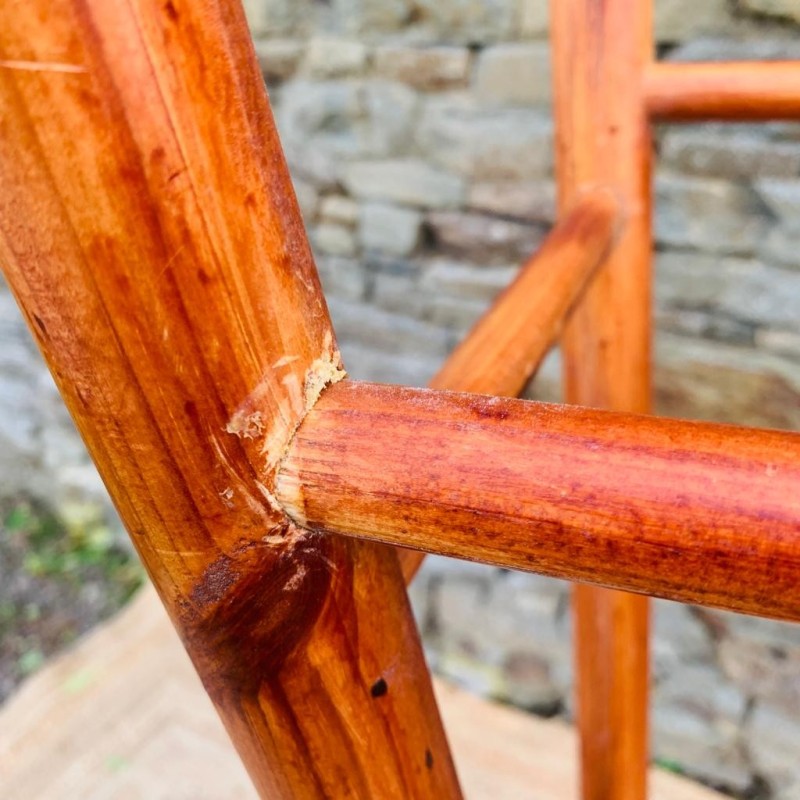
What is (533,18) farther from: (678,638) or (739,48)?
(678,638)

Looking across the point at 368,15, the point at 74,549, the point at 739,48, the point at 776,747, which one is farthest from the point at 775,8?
the point at 74,549

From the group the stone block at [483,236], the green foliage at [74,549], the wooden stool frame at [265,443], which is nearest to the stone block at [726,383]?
the stone block at [483,236]

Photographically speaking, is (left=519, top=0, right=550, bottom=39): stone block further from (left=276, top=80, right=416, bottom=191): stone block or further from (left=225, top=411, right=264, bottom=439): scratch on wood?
(left=225, top=411, right=264, bottom=439): scratch on wood

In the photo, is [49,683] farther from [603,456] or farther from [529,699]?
[603,456]

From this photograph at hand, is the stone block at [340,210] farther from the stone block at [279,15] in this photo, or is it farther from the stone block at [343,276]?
the stone block at [279,15]

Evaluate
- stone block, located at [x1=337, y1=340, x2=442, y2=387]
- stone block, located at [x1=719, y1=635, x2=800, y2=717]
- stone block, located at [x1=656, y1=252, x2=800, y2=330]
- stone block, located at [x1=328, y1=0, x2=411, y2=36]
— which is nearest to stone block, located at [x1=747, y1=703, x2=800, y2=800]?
stone block, located at [x1=719, y1=635, x2=800, y2=717]

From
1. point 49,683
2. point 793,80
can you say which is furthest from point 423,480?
point 49,683
